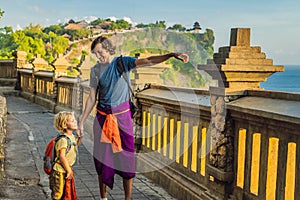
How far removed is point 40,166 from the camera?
280 inches

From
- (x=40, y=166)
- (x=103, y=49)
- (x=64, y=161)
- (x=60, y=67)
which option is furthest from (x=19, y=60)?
(x=64, y=161)

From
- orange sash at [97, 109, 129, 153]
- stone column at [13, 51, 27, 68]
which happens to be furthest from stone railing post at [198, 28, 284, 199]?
stone column at [13, 51, 27, 68]

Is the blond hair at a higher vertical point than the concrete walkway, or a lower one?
higher

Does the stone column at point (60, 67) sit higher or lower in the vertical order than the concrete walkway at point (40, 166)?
higher

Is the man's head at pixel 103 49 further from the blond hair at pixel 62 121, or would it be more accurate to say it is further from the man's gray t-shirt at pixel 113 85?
the blond hair at pixel 62 121

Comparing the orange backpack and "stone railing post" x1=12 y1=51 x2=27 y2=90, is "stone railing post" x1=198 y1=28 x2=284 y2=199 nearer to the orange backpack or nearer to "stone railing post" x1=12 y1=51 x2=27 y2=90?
the orange backpack

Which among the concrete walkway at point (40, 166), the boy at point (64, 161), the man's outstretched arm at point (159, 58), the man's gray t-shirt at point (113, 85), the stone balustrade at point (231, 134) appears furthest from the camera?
the concrete walkway at point (40, 166)

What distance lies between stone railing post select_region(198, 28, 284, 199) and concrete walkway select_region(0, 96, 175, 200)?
1.43 metres

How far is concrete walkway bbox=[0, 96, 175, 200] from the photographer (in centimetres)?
567

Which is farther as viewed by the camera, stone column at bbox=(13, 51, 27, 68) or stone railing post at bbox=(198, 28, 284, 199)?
stone column at bbox=(13, 51, 27, 68)

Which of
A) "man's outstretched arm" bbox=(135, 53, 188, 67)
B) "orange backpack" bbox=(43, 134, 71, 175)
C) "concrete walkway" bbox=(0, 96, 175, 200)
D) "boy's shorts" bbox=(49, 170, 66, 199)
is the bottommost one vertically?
"concrete walkway" bbox=(0, 96, 175, 200)

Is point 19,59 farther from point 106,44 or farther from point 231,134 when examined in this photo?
point 231,134

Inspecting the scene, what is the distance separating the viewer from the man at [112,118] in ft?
15.6

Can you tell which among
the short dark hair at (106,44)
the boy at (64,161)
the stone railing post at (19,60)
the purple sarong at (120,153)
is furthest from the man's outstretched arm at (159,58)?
the stone railing post at (19,60)
